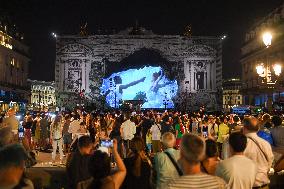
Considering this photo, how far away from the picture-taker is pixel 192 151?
392 centimetres

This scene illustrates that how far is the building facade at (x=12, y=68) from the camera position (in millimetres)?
70125

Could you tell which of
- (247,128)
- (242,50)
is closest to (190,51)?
(242,50)

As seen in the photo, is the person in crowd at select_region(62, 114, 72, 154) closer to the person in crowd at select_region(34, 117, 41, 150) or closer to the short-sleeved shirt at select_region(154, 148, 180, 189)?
the person in crowd at select_region(34, 117, 41, 150)

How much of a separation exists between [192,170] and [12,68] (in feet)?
256

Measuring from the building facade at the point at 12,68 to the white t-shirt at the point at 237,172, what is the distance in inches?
2445

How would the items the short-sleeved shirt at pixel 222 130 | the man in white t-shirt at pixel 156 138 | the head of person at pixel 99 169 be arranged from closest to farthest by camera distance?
1. the head of person at pixel 99 169
2. the short-sleeved shirt at pixel 222 130
3. the man in white t-shirt at pixel 156 138

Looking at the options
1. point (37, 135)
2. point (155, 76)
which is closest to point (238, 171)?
point (37, 135)

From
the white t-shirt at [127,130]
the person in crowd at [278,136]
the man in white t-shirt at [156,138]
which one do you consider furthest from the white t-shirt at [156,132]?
the person in crowd at [278,136]

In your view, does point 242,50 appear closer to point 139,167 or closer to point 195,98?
point 195,98

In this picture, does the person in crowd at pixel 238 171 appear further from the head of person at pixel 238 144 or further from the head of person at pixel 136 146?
the head of person at pixel 136 146

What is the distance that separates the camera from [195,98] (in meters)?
87.8

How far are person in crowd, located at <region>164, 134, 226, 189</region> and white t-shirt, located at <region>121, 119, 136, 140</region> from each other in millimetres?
12794

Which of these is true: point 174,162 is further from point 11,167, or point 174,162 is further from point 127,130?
point 127,130

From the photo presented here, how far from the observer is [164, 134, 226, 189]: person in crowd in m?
3.84
